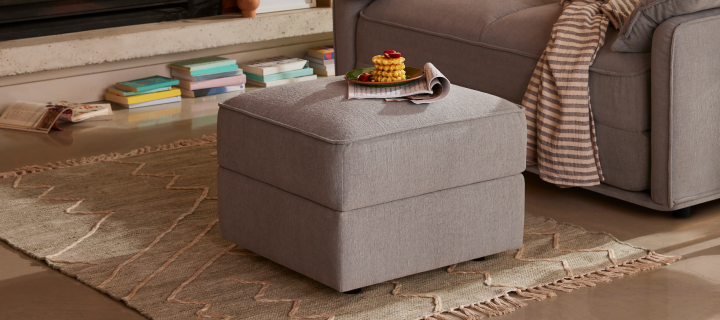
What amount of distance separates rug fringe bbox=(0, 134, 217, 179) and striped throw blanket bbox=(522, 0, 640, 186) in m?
1.38

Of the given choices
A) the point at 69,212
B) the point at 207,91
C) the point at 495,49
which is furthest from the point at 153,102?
the point at 495,49

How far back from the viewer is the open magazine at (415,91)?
2.04 m

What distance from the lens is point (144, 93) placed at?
4031 millimetres

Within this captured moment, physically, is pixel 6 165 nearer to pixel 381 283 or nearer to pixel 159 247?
→ pixel 159 247

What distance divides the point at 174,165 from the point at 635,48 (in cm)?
160

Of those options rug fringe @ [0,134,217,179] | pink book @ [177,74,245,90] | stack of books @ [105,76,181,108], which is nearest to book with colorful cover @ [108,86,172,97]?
stack of books @ [105,76,181,108]

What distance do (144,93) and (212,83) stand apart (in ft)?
1.16

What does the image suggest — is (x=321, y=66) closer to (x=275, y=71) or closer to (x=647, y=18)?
(x=275, y=71)

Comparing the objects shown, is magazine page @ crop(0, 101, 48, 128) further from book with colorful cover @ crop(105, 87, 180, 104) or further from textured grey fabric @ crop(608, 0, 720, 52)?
textured grey fabric @ crop(608, 0, 720, 52)

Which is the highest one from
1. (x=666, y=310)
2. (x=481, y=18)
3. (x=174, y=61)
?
(x=481, y=18)

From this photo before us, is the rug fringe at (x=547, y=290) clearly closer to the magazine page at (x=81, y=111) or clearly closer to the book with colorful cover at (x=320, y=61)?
the magazine page at (x=81, y=111)

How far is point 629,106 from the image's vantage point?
241 centimetres

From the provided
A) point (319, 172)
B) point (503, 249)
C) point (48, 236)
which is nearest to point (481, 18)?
point (503, 249)

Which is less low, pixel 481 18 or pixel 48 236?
pixel 481 18
